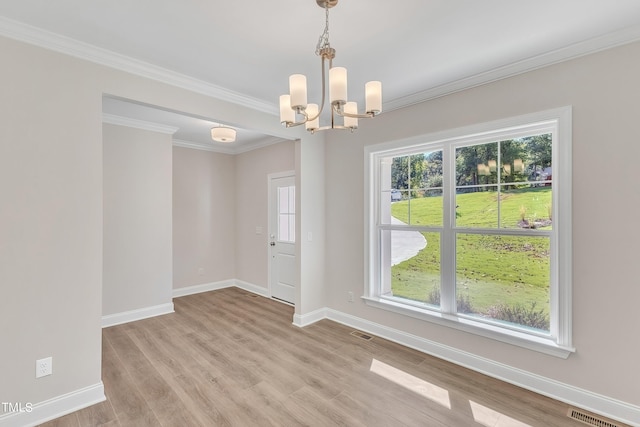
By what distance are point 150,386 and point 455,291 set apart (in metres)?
2.96

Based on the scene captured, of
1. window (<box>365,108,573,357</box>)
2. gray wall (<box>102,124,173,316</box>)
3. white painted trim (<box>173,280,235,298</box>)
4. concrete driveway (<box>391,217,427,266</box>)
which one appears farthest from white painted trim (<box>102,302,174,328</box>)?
concrete driveway (<box>391,217,427,266</box>)

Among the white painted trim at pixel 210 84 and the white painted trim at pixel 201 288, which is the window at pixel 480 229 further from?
the white painted trim at pixel 201 288

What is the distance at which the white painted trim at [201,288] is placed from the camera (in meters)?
5.10

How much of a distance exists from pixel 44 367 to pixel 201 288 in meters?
3.30

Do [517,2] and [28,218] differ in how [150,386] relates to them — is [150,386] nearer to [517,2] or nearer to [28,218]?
[28,218]

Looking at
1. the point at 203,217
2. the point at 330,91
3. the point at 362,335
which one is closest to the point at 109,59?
the point at 330,91

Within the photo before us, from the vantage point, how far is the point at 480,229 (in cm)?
280

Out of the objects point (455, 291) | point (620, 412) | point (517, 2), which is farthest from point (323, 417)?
point (517, 2)

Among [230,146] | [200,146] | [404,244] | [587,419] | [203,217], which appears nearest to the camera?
[587,419]

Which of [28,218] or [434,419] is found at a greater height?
[28,218]

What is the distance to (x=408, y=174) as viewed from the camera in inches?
132

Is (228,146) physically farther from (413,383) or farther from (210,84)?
(413,383)

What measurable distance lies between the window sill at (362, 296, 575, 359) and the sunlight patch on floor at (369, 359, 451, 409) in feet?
2.09

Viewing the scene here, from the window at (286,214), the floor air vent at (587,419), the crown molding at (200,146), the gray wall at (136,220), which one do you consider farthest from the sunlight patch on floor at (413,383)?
the crown molding at (200,146)
